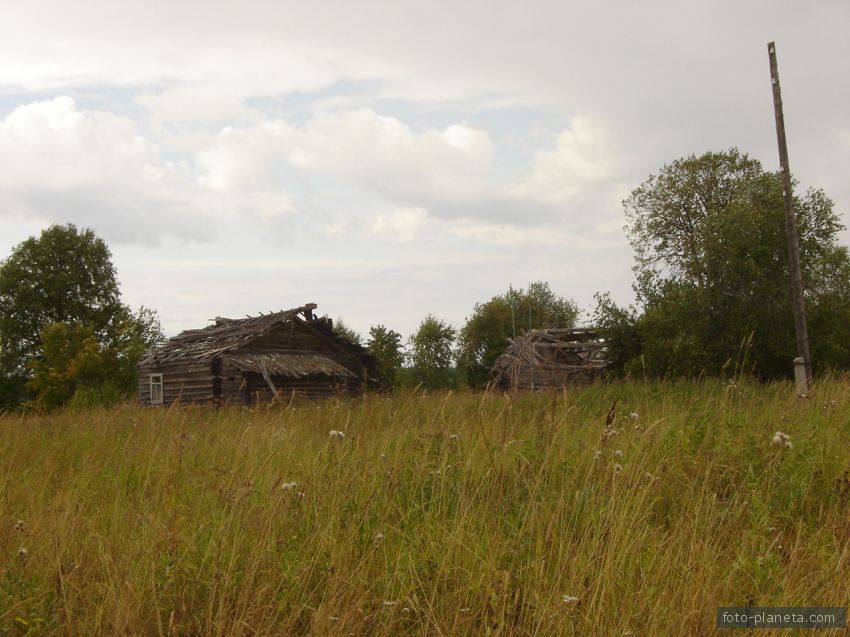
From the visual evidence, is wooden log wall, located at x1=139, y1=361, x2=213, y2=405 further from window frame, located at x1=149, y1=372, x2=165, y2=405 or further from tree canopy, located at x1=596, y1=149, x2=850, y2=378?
tree canopy, located at x1=596, y1=149, x2=850, y2=378

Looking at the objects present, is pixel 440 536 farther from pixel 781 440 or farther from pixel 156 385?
pixel 156 385

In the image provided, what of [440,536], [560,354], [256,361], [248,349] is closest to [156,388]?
[248,349]

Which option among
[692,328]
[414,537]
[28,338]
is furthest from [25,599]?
[28,338]

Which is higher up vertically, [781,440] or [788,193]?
[788,193]

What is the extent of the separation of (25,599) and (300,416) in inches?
214

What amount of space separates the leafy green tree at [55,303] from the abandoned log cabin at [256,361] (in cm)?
1494

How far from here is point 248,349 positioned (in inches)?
1087

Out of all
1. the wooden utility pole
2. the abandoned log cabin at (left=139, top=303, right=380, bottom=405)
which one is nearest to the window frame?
the abandoned log cabin at (left=139, top=303, right=380, bottom=405)

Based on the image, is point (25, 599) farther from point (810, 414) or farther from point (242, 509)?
point (810, 414)

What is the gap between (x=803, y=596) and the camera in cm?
310

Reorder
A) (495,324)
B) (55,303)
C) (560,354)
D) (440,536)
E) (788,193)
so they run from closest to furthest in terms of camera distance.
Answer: (440,536) → (788,193) → (560,354) → (55,303) → (495,324)

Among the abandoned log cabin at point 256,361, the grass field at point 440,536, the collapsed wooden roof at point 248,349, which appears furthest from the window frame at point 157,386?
the grass field at point 440,536

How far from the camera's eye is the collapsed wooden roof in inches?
1041

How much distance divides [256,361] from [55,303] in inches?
1095
